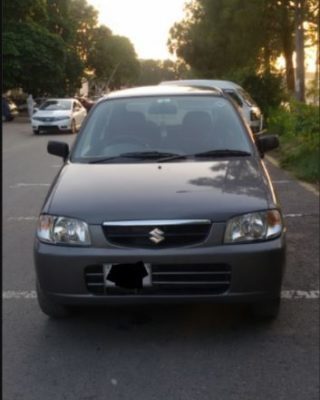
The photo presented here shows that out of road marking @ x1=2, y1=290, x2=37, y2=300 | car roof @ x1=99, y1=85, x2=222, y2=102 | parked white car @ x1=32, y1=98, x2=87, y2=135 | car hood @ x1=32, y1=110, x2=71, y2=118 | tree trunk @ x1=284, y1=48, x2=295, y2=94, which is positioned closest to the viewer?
road marking @ x1=2, y1=290, x2=37, y2=300

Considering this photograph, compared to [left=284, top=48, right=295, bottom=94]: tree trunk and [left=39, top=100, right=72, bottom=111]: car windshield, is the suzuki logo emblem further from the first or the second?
[left=284, top=48, right=295, bottom=94]: tree trunk

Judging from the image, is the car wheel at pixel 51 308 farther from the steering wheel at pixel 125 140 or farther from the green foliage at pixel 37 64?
the green foliage at pixel 37 64

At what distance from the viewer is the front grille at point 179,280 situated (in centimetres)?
375

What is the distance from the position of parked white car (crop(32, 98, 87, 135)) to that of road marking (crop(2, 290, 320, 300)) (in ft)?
65.1

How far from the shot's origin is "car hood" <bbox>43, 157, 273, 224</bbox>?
3830 millimetres

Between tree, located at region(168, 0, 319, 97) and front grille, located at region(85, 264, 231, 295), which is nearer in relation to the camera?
front grille, located at region(85, 264, 231, 295)

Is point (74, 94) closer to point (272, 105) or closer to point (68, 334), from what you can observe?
point (272, 105)

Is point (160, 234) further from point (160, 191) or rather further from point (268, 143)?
point (268, 143)

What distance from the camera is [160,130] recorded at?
5.18 m

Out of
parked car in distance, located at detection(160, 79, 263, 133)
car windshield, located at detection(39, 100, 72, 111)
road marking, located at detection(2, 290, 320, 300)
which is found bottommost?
road marking, located at detection(2, 290, 320, 300)

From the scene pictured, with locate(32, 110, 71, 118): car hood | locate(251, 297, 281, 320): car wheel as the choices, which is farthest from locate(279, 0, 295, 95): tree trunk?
locate(251, 297, 281, 320): car wheel

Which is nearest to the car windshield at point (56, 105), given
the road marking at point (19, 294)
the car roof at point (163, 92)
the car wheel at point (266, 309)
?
the car roof at point (163, 92)

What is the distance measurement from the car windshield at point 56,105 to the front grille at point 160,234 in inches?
866

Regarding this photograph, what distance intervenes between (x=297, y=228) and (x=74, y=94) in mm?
28514
